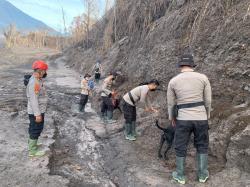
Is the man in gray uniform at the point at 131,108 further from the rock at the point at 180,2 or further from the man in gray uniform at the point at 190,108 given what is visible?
the rock at the point at 180,2

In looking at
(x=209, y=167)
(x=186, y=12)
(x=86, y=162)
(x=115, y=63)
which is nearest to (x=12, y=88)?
(x=115, y=63)

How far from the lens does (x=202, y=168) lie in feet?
18.7

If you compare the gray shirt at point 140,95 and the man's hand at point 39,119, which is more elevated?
the gray shirt at point 140,95

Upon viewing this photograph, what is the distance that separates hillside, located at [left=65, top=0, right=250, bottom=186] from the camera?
6.12 metres

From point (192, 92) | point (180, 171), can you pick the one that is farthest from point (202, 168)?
point (192, 92)

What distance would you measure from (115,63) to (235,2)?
9.52 metres

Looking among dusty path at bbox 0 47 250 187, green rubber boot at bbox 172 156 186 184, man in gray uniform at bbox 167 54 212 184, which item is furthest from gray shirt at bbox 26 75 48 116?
green rubber boot at bbox 172 156 186 184

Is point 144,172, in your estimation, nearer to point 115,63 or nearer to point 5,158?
point 5,158

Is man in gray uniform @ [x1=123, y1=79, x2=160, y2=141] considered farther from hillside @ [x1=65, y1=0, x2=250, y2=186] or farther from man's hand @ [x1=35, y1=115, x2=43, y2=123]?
man's hand @ [x1=35, y1=115, x2=43, y2=123]

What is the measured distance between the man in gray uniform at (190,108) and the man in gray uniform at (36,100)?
101 inches

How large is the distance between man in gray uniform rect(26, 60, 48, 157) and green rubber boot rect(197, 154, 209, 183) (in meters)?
3.07

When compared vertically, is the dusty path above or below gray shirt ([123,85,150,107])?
below

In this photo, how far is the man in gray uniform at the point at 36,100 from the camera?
262 inches

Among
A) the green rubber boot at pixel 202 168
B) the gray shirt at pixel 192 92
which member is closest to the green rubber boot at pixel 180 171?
the green rubber boot at pixel 202 168
